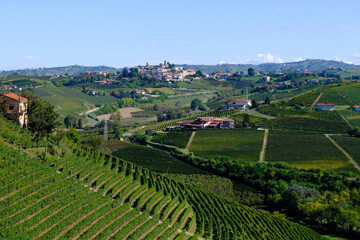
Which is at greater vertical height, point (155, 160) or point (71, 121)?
point (155, 160)

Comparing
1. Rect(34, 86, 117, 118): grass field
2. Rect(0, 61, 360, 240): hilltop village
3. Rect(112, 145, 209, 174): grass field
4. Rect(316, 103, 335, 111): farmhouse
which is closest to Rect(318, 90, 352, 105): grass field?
Rect(0, 61, 360, 240): hilltop village

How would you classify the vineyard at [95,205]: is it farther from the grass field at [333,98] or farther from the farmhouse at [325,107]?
the grass field at [333,98]

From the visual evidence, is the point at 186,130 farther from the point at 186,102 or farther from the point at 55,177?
the point at 186,102

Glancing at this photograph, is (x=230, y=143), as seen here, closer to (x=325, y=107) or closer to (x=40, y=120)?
(x=325, y=107)

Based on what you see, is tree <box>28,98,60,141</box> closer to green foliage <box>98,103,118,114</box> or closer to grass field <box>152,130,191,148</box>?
grass field <box>152,130,191,148</box>

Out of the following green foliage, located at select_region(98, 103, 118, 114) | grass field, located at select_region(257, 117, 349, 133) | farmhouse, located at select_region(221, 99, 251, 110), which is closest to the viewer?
grass field, located at select_region(257, 117, 349, 133)

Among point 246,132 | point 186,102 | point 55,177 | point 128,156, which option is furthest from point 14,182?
point 186,102

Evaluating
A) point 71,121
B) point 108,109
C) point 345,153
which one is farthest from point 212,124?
point 108,109
